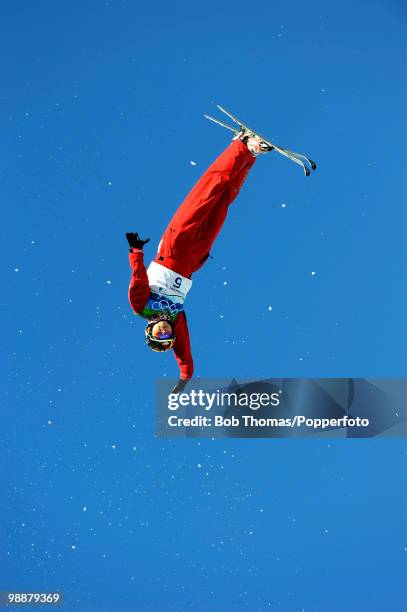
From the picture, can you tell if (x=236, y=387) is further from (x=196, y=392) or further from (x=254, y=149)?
(x=254, y=149)

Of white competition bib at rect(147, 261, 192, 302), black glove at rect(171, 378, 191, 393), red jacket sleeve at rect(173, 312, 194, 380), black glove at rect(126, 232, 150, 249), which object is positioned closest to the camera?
black glove at rect(126, 232, 150, 249)

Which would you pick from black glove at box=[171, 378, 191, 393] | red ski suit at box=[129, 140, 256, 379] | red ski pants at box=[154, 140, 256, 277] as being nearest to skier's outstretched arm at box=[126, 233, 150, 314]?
red ski suit at box=[129, 140, 256, 379]

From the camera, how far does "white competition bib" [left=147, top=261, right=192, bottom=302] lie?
3.16 meters

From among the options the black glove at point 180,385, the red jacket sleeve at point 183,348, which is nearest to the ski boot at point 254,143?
the red jacket sleeve at point 183,348

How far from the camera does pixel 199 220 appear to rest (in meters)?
3.11

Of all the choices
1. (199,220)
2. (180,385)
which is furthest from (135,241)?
(180,385)

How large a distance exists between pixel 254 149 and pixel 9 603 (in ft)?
7.77

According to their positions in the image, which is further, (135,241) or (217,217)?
(217,217)

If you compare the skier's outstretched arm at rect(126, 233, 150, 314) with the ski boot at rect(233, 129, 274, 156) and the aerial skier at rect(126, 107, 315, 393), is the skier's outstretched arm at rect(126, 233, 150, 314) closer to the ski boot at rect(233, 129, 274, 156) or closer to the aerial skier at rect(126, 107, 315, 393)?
the aerial skier at rect(126, 107, 315, 393)

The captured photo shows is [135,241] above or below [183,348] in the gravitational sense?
above

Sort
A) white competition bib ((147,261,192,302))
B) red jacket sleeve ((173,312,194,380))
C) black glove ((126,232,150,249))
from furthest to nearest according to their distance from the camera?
red jacket sleeve ((173,312,194,380)) → white competition bib ((147,261,192,302)) → black glove ((126,232,150,249))

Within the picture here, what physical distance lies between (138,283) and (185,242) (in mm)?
251

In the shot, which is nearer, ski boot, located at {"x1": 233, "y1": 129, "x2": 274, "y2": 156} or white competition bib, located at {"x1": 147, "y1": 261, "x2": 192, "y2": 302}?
ski boot, located at {"x1": 233, "y1": 129, "x2": 274, "y2": 156}

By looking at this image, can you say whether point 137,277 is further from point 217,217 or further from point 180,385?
point 180,385
